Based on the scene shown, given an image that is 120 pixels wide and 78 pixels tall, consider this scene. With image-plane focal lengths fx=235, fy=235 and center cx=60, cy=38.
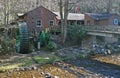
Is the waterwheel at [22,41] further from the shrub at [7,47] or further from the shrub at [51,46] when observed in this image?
the shrub at [51,46]

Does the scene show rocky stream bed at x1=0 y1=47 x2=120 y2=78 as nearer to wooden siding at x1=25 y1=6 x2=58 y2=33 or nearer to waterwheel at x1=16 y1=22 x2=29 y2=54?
waterwheel at x1=16 y1=22 x2=29 y2=54

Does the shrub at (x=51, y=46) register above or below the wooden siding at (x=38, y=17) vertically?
below

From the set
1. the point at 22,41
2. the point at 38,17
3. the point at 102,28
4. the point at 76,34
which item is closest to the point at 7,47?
the point at 22,41

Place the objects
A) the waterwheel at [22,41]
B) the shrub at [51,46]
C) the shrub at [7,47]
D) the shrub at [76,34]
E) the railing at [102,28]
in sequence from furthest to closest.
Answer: the shrub at [76,34], the railing at [102,28], the shrub at [51,46], the waterwheel at [22,41], the shrub at [7,47]

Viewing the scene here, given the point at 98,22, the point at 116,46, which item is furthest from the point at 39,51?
the point at 98,22

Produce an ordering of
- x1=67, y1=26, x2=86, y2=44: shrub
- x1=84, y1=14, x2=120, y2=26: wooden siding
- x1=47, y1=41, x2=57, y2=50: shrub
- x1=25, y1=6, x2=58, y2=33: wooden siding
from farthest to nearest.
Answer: x1=84, y1=14, x2=120, y2=26: wooden siding < x1=25, y1=6, x2=58, y2=33: wooden siding < x1=67, y1=26, x2=86, y2=44: shrub < x1=47, y1=41, x2=57, y2=50: shrub

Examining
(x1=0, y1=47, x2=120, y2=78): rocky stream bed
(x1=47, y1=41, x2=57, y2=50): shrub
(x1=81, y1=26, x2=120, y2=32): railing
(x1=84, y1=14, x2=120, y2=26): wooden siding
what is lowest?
(x1=0, y1=47, x2=120, y2=78): rocky stream bed

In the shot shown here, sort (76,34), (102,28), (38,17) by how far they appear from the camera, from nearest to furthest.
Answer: (102,28) < (76,34) < (38,17)

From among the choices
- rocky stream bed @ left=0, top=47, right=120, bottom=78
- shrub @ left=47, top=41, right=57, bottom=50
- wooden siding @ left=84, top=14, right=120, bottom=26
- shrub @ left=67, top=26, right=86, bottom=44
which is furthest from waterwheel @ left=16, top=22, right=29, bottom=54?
wooden siding @ left=84, top=14, right=120, bottom=26

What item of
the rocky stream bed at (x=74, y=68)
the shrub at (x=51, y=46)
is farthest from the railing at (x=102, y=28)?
the shrub at (x=51, y=46)

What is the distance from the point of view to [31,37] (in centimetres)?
3167

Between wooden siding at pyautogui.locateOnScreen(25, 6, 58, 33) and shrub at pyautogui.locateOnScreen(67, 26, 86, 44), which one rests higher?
wooden siding at pyautogui.locateOnScreen(25, 6, 58, 33)

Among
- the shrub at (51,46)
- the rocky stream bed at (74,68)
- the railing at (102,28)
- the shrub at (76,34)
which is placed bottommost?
the rocky stream bed at (74,68)

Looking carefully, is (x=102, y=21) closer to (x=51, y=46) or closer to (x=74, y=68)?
(x=51, y=46)
